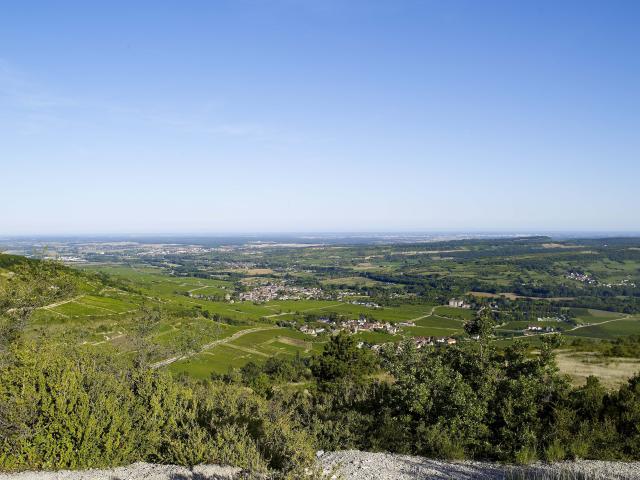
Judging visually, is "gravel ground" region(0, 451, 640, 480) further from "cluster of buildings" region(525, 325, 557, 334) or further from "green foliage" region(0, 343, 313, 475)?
"cluster of buildings" region(525, 325, 557, 334)

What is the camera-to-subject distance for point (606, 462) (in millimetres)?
11609

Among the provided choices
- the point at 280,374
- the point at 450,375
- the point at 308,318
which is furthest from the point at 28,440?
the point at 308,318

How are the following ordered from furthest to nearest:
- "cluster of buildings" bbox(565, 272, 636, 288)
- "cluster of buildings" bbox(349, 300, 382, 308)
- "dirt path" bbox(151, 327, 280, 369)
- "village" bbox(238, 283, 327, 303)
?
"cluster of buildings" bbox(565, 272, 636, 288), "village" bbox(238, 283, 327, 303), "cluster of buildings" bbox(349, 300, 382, 308), "dirt path" bbox(151, 327, 280, 369)

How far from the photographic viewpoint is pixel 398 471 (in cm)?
1098

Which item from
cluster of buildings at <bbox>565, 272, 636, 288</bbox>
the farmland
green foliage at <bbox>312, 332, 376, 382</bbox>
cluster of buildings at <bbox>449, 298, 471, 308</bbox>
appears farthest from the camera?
cluster of buildings at <bbox>565, 272, 636, 288</bbox>

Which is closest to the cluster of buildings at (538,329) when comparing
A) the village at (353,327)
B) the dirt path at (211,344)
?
the village at (353,327)

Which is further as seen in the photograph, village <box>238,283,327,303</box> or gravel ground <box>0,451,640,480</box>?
village <box>238,283,327,303</box>

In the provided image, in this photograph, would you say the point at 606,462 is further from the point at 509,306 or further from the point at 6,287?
the point at 509,306

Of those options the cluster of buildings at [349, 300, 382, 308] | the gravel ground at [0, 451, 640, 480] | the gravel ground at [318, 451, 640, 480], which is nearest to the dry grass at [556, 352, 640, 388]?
the gravel ground at [318, 451, 640, 480]

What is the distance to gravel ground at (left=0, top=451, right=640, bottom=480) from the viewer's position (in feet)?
33.9

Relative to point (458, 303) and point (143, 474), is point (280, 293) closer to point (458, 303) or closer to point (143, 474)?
point (458, 303)

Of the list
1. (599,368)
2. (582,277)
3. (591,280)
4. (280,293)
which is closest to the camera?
(599,368)

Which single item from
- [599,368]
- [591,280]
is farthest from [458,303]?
[599,368]

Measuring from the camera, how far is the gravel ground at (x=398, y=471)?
10336mm
